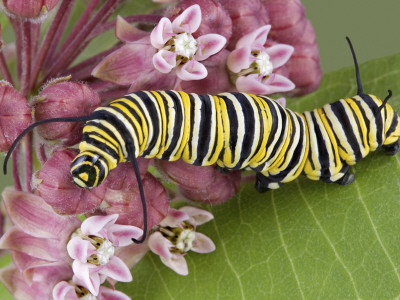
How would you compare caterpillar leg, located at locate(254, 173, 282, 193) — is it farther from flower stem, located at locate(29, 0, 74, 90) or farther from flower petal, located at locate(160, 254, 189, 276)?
flower stem, located at locate(29, 0, 74, 90)

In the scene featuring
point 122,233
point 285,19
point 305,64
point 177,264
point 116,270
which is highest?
point 285,19

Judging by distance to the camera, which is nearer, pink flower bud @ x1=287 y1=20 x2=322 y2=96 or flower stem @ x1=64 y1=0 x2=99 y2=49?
flower stem @ x1=64 y1=0 x2=99 y2=49

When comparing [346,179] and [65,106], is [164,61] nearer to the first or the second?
[65,106]

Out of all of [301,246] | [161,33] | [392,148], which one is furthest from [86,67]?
[392,148]

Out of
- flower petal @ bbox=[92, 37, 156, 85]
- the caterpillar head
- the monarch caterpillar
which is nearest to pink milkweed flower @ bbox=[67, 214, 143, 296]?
the monarch caterpillar

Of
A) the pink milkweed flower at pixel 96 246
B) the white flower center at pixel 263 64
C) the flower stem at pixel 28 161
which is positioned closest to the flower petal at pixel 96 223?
the pink milkweed flower at pixel 96 246

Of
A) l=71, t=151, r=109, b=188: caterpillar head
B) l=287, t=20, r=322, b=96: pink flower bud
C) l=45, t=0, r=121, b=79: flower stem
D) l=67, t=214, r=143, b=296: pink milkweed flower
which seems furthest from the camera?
l=287, t=20, r=322, b=96: pink flower bud

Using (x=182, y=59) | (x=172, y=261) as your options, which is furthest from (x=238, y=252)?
(x=182, y=59)
